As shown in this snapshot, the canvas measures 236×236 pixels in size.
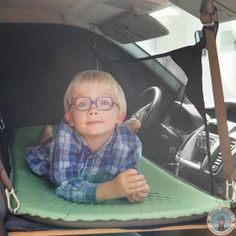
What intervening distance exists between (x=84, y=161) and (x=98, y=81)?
18cm

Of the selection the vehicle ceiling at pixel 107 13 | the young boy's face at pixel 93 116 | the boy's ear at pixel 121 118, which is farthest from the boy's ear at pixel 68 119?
the vehicle ceiling at pixel 107 13

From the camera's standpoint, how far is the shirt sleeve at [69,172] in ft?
3.03

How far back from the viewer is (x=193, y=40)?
1056mm

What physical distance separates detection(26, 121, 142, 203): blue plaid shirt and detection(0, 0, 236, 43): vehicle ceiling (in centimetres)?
26

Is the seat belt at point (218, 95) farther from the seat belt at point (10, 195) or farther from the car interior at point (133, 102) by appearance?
the seat belt at point (10, 195)

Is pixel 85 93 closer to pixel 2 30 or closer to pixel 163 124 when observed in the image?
pixel 163 124

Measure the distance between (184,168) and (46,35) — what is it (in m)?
0.52

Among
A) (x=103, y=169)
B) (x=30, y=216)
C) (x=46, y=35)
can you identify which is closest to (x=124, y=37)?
(x=46, y=35)

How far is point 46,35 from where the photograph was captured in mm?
1220

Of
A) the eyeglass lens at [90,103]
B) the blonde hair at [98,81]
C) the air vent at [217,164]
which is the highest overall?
the blonde hair at [98,81]

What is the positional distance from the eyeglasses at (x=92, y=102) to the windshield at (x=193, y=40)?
24 cm

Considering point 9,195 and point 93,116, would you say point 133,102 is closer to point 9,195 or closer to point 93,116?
point 93,116

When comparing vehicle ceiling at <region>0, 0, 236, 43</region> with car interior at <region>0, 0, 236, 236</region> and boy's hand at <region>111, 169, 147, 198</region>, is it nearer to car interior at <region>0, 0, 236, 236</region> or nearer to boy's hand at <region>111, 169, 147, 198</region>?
car interior at <region>0, 0, 236, 236</region>

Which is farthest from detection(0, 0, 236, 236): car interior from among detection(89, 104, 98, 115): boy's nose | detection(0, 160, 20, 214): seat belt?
detection(89, 104, 98, 115): boy's nose
